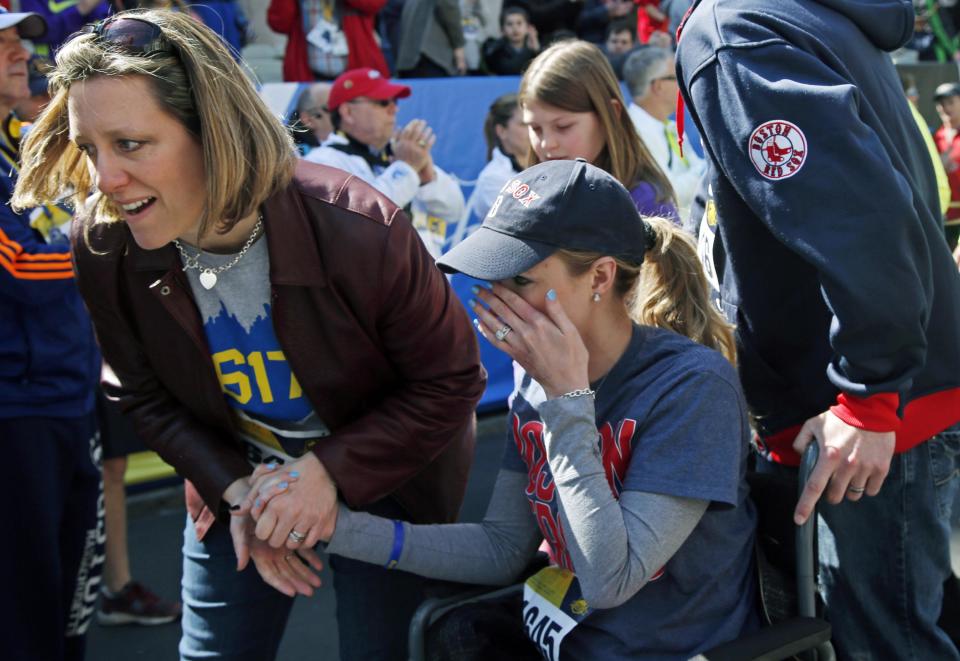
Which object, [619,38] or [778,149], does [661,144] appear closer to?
[778,149]

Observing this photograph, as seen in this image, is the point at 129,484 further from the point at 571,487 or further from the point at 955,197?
the point at 955,197

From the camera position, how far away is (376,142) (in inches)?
181

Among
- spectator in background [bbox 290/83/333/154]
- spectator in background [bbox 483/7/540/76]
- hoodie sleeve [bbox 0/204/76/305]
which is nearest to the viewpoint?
hoodie sleeve [bbox 0/204/76/305]

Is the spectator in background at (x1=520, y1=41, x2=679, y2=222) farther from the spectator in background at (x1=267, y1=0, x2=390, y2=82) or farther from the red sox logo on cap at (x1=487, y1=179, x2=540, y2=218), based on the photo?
the spectator in background at (x1=267, y1=0, x2=390, y2=82)

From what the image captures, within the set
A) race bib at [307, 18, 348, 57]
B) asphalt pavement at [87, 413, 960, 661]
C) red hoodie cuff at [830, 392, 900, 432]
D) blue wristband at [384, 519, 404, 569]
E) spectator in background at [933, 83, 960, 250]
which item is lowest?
asphalt pavement at [87, 413, 960, 661]

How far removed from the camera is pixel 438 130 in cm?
561

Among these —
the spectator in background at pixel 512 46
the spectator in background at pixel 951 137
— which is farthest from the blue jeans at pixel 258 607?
the spectator in background at pixel 512 46

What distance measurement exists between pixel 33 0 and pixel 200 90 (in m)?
4.54

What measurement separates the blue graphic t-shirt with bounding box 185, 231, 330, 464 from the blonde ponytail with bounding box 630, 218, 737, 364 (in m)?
0.71

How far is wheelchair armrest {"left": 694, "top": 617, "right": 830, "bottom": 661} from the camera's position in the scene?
158 centimetres

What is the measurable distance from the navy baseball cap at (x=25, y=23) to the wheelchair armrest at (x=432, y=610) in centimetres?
207

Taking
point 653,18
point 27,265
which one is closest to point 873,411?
point 27,265

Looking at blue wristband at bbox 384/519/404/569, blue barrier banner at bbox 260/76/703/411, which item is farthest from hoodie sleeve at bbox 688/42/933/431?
blue barrier banner at bbox 260/76/703/411

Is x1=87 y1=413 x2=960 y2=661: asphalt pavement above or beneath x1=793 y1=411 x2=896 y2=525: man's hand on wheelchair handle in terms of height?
beneath
